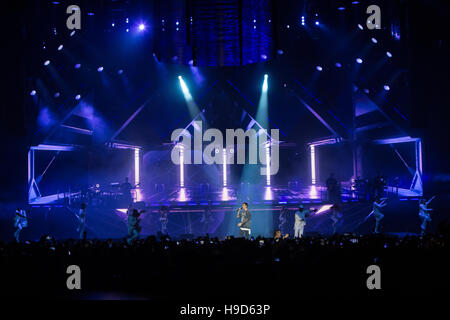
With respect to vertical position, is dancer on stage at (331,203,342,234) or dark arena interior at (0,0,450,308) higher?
dark arena interior at (0,0,450,308)

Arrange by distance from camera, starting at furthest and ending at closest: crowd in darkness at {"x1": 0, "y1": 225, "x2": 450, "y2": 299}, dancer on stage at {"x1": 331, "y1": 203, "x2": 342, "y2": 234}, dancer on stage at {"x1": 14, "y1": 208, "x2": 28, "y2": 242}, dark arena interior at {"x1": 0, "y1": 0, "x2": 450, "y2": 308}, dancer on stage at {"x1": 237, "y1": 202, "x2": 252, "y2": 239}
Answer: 1. dark arena interior at {"x1": 0, "y1": 0, "x2": 450, "y2": 308}
2. dancer on stage at {"x1": 331, "y1": 203, "x2": 342, "y2": 234}
3. dancer on stage at {"x1": 14, "y1": 208, "x2": 28, "y2": 242}
4. dancer on stage at {"x1": 237, "y1": 202, "x2": 252, "y2": 239}
5. crowd in darkness at {"x1": 0, "y1": 225, "x2": 450, "y2": 299}

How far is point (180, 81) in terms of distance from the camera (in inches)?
746

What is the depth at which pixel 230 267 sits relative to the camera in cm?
628

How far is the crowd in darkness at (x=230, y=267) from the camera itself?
6.14 meters

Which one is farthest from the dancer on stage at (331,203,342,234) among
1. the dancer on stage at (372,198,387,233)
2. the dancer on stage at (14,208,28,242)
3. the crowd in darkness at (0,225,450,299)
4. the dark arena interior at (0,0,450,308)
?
the dancer on stage at (14,208,28,242)

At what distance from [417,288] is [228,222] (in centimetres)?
886

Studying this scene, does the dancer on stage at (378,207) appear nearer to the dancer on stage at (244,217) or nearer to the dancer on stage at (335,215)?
the dancer on stage at (335,215)

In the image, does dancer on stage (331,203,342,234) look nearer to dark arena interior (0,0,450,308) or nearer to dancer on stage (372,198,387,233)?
dark arena interior (0,0,450,308)

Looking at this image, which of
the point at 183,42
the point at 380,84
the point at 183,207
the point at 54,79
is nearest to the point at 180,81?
the point at 183,42

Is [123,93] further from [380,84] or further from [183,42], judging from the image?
[380,84]

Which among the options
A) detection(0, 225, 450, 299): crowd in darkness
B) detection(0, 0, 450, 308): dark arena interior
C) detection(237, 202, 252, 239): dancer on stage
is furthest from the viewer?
detection(0, 0, 450, 308): dark arena interior

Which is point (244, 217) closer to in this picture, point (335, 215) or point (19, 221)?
point (335, 215)

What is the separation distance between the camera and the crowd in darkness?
6.14 metres

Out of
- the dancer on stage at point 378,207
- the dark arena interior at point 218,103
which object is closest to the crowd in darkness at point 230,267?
the dark arena interior at point 218,103
